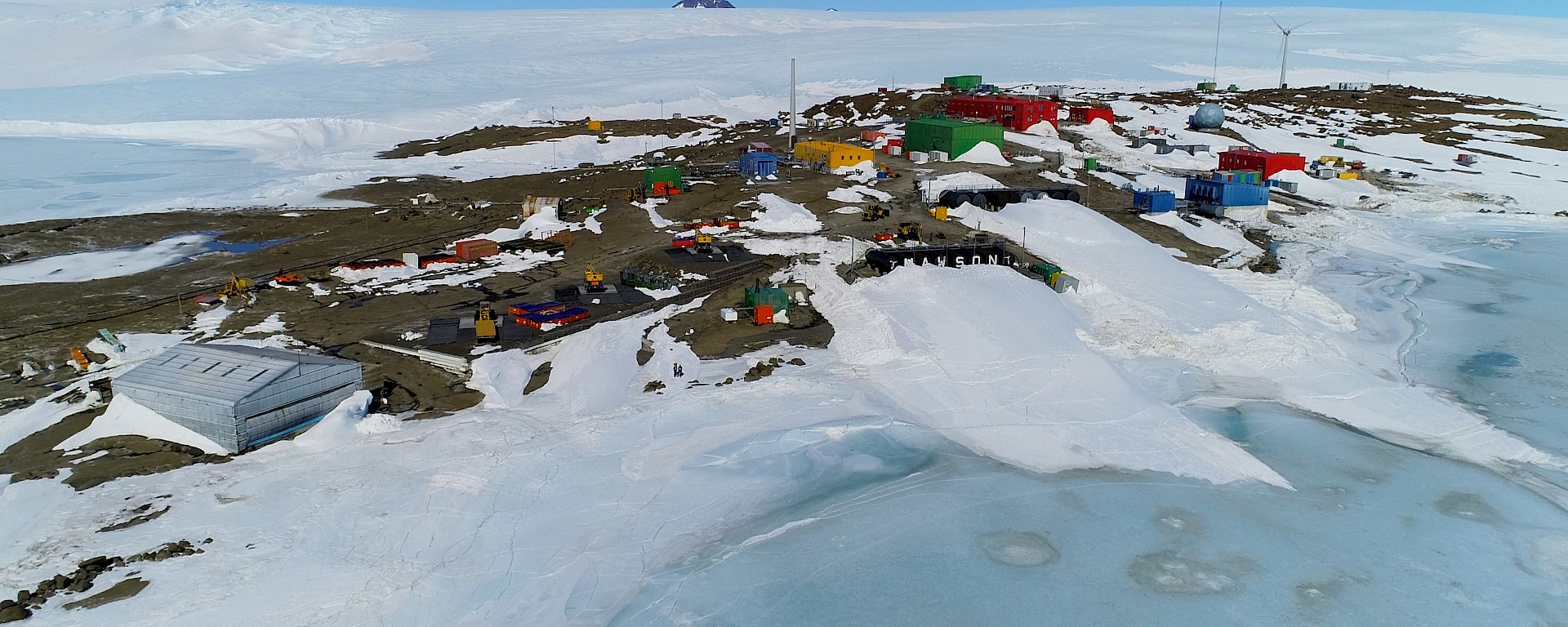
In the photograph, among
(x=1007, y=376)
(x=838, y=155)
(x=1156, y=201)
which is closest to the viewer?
(x=1007, y=376)

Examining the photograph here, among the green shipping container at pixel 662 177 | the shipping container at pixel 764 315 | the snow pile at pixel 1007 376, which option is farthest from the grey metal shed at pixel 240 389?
the green shipping container at pixel 662 177

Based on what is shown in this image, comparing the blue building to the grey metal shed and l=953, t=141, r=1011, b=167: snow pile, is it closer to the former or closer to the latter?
l=953, t=141, r=1011, b=167: snow pile

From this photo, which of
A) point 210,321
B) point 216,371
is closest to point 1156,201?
point 216,371

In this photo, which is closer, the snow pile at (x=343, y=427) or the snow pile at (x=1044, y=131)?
the snow pile at (x=343, y=427)

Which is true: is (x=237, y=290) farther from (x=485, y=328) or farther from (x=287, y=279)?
(x=485, y=328)

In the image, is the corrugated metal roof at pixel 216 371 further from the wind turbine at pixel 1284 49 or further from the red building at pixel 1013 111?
the wind turbine at pixel 1284 49

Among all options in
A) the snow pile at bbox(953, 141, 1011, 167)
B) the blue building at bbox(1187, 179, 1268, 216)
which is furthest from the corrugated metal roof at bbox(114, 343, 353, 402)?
Answer: the blue building at bbox(1187, 179, 1268, 216)

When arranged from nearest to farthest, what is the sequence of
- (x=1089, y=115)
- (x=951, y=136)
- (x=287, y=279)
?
(x=287, y=279), (x=951, y=136), (x=1089, y=115)
